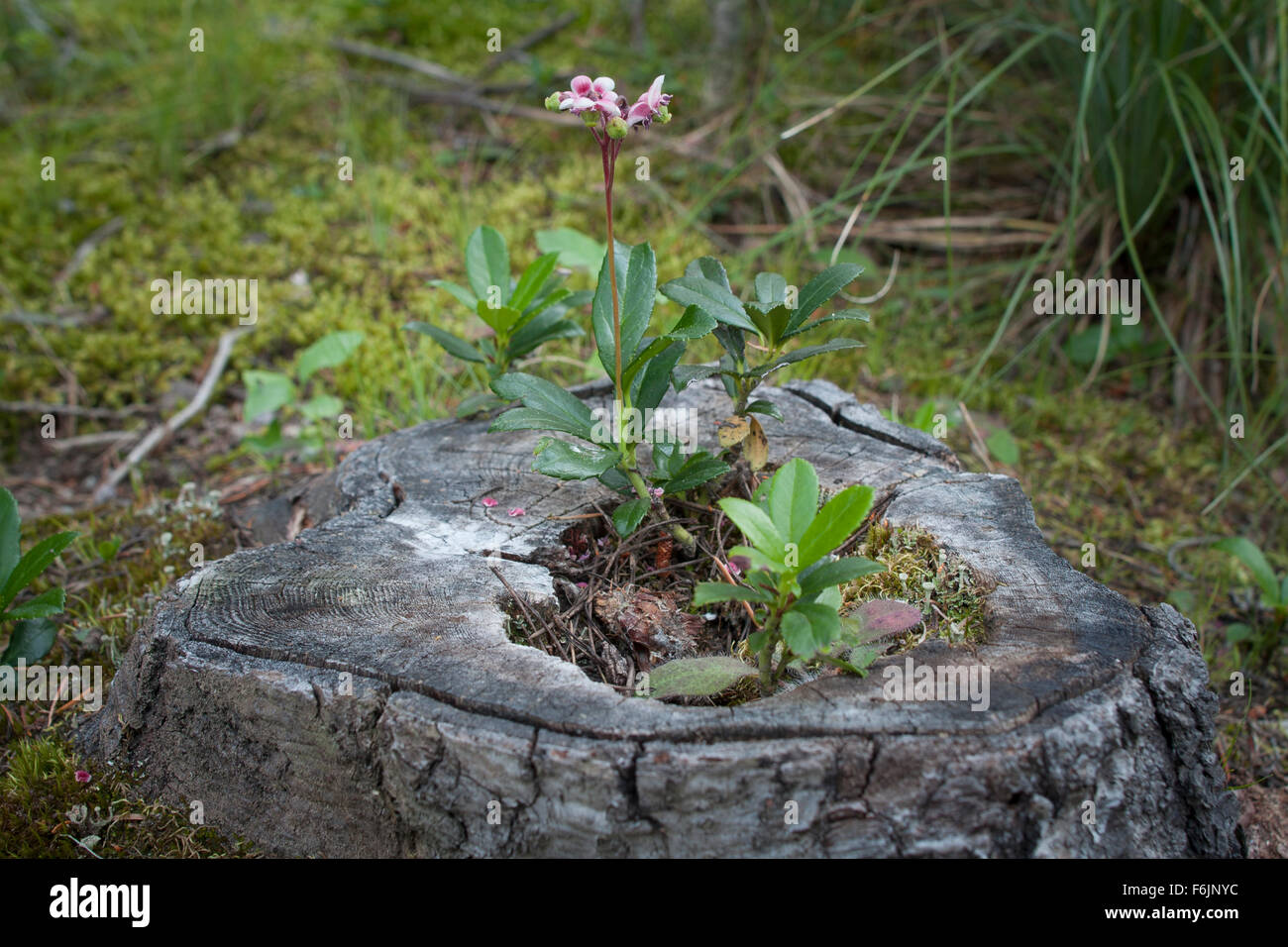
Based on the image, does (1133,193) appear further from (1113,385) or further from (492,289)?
(492,289)

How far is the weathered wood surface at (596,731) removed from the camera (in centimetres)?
136

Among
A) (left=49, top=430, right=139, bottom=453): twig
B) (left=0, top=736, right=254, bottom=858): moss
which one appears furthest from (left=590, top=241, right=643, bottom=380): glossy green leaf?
(left=49, top=430, right=139, bottom=453): twig

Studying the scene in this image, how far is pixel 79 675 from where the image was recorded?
2176 mm

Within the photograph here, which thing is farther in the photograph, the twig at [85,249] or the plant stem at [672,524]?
the twig at [85,249]

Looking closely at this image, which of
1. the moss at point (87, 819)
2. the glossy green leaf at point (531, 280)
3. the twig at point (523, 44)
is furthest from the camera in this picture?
the twig at point (523, 44)

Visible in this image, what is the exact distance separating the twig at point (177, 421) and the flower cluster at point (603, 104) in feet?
7.48

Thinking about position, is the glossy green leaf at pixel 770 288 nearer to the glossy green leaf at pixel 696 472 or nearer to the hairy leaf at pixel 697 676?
the glossy green leaf at pixel 696 472

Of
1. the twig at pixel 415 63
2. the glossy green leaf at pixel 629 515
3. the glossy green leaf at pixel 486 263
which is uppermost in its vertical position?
the twig at pixel 415 63

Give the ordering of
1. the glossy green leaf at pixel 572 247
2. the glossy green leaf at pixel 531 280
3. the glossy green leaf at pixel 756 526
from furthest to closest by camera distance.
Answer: the glossy green leaf at pixel 572 247, the glossy green leaf at pixel 531 280, the glossy green leaf at pixel 756 526

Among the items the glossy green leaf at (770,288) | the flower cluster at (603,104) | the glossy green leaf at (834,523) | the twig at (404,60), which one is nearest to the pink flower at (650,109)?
the flower cluster at (603,104)

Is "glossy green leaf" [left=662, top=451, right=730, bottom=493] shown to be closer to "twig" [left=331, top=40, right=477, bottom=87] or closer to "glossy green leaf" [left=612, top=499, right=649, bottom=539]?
"glossy green leaf" [left=612, top=499, right=649, bottom=539]

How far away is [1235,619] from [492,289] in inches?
90.3
